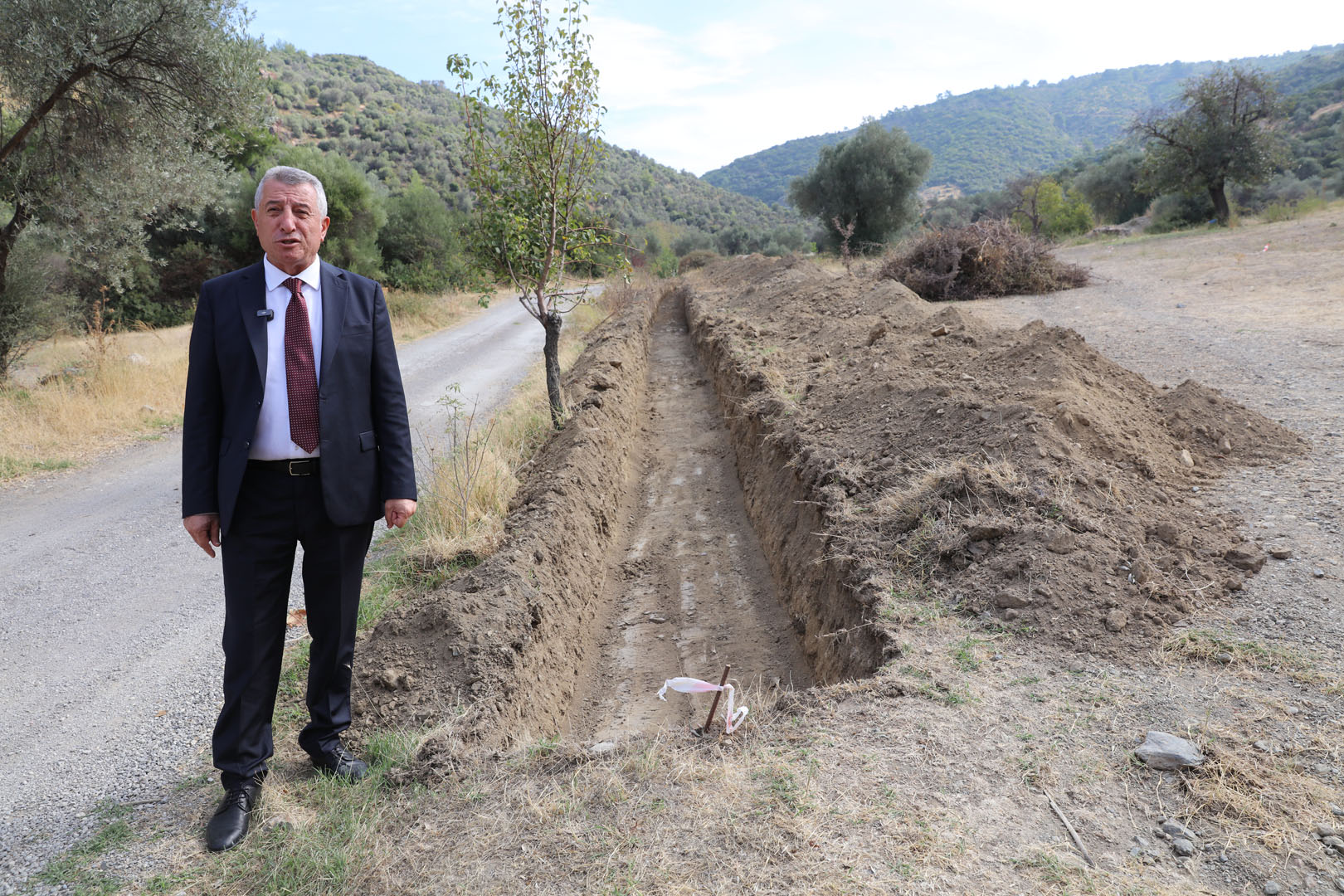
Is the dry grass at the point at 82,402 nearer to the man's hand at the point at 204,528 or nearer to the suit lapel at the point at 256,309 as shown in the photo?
the man's hand at the point at 204,528

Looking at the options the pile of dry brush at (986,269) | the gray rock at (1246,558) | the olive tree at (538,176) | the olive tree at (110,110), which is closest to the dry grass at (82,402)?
the olive tree at (110,110)

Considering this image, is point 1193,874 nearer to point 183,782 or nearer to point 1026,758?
point 1026,758

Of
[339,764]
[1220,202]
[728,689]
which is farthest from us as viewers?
[1220,202]

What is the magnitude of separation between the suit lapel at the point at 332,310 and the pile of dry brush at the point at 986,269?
1531 centimetres

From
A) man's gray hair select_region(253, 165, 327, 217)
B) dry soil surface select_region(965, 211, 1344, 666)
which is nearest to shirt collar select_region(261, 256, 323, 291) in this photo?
man's gray hair select_region(253, 165, 327, 217)

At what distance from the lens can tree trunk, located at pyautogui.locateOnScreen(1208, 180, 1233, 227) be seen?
25.5 metres

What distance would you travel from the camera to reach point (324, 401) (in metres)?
2.72

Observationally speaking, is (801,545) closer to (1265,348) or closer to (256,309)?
(256,309)

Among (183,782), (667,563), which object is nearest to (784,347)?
(667,563)

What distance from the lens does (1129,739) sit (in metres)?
2.95

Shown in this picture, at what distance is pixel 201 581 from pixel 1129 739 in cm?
564

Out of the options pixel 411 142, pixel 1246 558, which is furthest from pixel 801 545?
pixel 411 142

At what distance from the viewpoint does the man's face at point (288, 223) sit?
105 inches

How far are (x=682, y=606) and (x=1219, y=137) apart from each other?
29361mm
